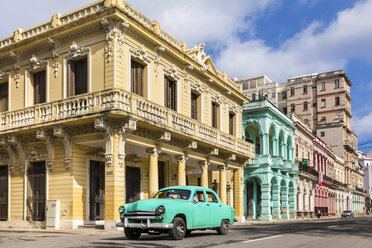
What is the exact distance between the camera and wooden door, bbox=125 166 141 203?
76.4ft

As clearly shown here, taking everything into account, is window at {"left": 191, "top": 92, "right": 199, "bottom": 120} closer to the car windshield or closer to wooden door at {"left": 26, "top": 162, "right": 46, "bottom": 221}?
wooden door at {"left": 26, "top": 162, "right": 46, "bottom": 221}

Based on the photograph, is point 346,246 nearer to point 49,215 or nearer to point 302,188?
point 49,215

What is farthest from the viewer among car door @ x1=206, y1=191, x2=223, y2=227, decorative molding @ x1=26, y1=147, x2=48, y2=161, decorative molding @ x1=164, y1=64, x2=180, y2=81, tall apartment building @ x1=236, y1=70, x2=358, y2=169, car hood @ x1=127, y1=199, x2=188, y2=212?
tall apartment building @ x1=236, y1=70, x2=358, y2=169

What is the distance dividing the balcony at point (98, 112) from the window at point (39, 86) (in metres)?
1.66

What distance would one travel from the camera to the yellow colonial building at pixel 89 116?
1916 cm

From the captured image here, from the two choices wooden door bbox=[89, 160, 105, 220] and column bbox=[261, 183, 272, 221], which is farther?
column bbox=[261, 183, 272, 221]

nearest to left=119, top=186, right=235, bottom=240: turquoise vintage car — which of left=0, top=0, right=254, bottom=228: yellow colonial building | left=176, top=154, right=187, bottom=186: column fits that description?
left=0, top=0, right=254, bottom=228: yellow colonial building

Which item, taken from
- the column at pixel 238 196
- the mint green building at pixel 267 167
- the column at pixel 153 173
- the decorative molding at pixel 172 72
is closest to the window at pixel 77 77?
the column at pixel 153 173

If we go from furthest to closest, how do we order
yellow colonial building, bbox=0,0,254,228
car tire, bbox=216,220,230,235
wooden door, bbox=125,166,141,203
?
wooden door, bbox=125,166,141,203
yellow colonial building, bbox=0,0,254,228
car tire, bbox=216,220,230,235

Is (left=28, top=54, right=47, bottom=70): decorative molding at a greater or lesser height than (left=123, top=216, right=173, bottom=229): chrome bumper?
greater

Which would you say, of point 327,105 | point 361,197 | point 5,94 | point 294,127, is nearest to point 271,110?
point 294,127

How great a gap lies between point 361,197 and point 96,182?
8036 cm

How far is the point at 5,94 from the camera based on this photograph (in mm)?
24781

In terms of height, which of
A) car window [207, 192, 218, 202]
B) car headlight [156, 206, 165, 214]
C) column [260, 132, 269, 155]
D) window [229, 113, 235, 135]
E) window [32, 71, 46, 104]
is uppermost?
window [32, 71, 46, 104]
